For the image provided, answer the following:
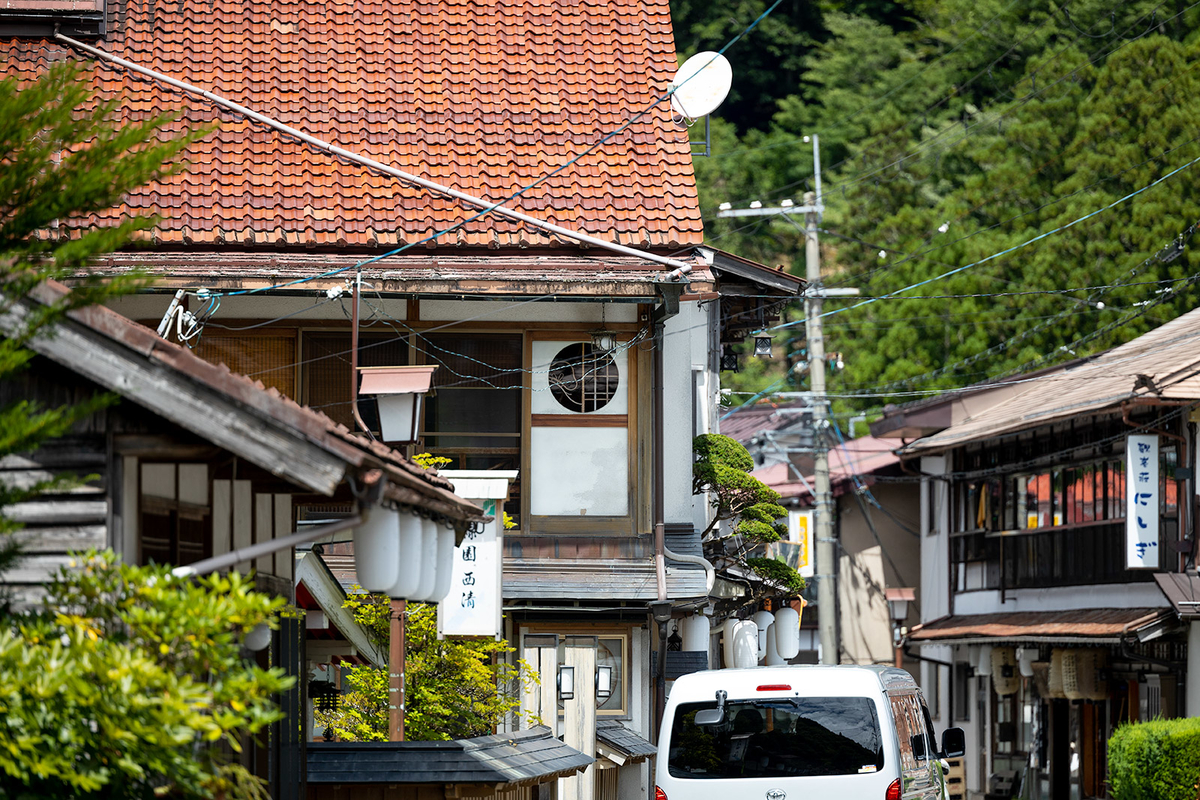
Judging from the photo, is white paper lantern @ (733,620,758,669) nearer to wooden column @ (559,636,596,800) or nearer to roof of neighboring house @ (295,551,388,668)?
roof of neighboring house @ (295,551,388,668)

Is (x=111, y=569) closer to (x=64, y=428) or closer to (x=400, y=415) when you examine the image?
(x=64, y=428)

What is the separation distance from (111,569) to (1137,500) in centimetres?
2061

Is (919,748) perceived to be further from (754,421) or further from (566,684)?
(754,421)

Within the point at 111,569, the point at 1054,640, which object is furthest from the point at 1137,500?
the point at 111,569

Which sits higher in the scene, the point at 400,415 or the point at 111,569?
the point at 400,415

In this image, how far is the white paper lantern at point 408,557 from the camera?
8031 millimetres

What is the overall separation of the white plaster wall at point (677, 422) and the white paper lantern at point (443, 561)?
32.2 feet

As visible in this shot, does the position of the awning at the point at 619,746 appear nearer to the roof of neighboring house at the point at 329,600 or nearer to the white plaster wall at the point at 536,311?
the roof of neighboring house at the point at 329,600

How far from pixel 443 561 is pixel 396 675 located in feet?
9.92

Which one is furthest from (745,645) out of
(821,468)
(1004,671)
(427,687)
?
(1004,671)

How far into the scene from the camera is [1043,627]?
27.3 m

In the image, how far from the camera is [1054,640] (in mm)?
25953

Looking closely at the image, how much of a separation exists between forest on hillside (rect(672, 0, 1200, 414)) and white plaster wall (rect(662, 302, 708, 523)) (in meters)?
13.8

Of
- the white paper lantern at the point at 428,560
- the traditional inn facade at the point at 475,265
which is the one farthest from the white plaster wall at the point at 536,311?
the white paper lantern at the point at 428,560
